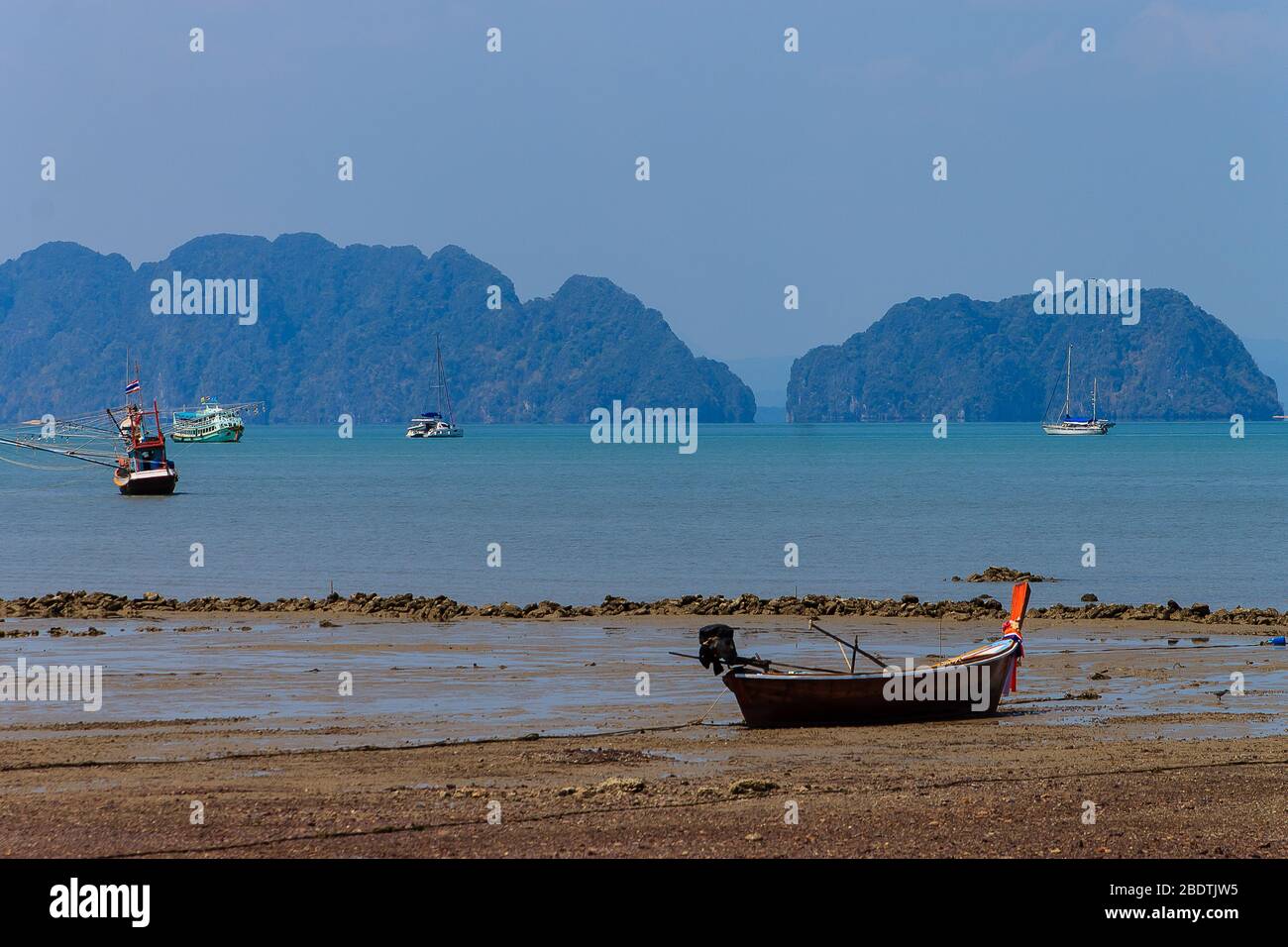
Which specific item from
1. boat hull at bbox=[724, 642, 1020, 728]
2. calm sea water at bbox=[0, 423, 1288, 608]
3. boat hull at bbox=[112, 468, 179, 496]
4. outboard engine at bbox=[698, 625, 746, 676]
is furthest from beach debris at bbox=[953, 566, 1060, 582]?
boat hull at bbox=[112, 468, 179, 496]

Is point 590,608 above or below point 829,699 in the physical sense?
below

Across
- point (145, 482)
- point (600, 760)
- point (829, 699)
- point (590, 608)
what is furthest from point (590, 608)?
point (145, 482)

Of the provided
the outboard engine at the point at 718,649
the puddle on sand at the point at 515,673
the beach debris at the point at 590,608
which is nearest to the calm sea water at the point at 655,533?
the beach debris at the point at 590,608

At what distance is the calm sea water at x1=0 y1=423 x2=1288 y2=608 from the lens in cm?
4700

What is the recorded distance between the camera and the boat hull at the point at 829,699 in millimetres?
20531

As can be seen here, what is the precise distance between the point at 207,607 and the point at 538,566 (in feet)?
55.0

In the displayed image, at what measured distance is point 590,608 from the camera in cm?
3800

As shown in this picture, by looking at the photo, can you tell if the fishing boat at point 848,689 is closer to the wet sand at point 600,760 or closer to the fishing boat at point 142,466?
the wet sand at point 600,760

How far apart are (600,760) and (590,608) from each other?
19999mm

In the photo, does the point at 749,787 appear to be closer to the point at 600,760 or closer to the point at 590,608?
the point at 600,760

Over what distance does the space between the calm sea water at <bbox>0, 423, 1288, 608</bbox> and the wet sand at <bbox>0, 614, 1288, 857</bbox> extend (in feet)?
46.5

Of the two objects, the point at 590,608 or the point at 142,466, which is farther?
the point at 142,466
